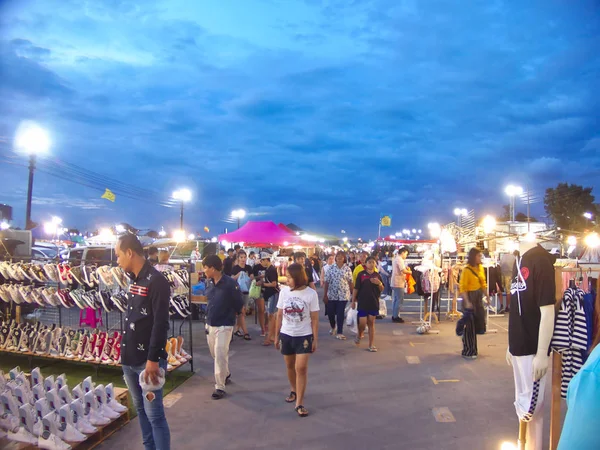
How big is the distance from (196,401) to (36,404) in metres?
1.94

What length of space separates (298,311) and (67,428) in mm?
2552

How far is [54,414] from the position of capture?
4.05 m

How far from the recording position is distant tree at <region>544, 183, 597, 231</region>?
40312 mm

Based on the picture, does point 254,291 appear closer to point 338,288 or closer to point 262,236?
point 338,288

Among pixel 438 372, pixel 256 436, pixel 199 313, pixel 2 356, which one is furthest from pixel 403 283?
pixel 2 356

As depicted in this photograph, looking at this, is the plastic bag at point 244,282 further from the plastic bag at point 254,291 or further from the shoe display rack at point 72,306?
the shoe display rack at point 72,306

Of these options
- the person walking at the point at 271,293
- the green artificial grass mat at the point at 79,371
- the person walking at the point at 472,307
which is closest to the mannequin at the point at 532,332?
the person walking at the point at 472,307

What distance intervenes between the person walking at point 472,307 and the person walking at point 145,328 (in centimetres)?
577

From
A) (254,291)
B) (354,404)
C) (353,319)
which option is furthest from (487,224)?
(354,404)

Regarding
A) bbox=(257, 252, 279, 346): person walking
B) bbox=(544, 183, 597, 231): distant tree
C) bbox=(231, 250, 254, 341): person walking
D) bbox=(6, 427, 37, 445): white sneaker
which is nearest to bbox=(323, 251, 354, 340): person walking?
bbox=(257, 252, 279, 346): person walking

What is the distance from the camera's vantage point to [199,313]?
12.0 m

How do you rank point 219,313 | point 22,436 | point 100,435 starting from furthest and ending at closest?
point 219,313
point 100,435
point 22,436

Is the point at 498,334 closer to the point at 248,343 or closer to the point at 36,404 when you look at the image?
the point at 248,343

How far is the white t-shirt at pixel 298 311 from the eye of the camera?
16.4 feet
